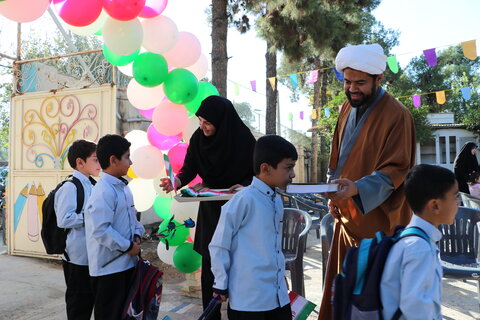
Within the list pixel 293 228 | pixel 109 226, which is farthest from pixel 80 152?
pixel 293 228

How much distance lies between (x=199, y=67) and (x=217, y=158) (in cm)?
172

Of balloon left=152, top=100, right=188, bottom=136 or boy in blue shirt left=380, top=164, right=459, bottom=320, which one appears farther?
balloon left=152, top=100, right=188, bottom=136

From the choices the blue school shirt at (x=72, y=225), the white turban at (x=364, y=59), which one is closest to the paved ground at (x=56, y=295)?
the blue school shirt at (x=72, y=225)

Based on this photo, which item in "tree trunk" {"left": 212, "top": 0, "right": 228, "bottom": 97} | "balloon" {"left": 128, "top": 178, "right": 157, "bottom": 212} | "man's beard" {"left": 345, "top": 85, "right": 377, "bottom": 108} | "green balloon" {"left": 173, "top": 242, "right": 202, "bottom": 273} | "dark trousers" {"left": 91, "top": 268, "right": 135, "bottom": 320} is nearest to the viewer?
"man's beard" {"left": 345, "top": 85, "right": 377, "bottom": 108}

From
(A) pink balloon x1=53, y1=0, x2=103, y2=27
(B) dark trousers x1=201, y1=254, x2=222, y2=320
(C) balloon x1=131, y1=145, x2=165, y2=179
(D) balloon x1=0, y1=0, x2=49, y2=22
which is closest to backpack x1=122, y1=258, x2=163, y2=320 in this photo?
(B) dark trousers x1=201, y1=254, x2=222, y2=320

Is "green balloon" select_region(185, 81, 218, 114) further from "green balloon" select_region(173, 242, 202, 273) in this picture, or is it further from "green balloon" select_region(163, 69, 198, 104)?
"green balloon" select_region(173, 242, 202, 273)

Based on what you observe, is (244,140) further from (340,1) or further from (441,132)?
(441,132)

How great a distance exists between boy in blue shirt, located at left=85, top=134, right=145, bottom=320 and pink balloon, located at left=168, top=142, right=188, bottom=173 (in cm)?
111

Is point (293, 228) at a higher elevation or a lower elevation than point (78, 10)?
lower

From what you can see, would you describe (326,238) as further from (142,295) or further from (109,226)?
(109,226)

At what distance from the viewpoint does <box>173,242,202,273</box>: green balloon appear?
11.7ft

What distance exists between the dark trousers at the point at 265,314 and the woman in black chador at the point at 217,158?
81 cm

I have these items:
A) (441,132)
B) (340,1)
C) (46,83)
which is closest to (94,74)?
(46,83)

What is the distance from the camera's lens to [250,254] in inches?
74.2
